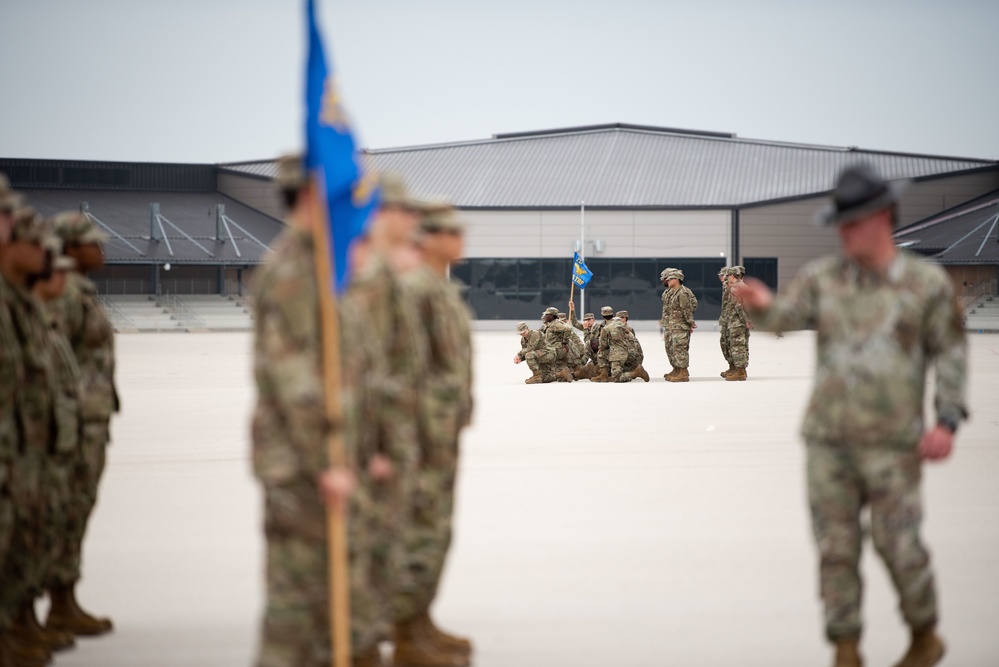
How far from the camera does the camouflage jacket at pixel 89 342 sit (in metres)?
7.15

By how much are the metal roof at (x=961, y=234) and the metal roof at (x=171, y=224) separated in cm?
3022

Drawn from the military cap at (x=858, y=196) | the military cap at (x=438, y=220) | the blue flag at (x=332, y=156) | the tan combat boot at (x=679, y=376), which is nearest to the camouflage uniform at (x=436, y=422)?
the military cap at (x=438, y=220)

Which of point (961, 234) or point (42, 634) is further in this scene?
point (961, 234)

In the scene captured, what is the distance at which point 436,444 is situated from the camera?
6484mm

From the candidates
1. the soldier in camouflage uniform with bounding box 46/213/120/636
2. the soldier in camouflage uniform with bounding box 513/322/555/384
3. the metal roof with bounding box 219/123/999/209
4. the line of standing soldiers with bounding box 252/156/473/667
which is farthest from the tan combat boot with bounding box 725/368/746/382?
the metal roof with bounding box 219/123/999/209

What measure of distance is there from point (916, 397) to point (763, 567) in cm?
283

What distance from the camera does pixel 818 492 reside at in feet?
19.1

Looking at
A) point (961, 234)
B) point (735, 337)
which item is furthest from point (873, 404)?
point (961, 234)

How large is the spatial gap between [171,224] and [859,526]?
2663 inches

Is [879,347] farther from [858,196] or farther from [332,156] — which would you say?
[332,156]

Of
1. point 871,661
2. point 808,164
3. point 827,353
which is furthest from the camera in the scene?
point 808,164

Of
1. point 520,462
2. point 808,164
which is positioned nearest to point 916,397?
point 520,462

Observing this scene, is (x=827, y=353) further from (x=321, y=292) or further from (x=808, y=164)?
(x=808, y=164)

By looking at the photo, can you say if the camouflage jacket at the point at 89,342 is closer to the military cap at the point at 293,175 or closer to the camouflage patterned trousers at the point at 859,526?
the military cap at the point at 293,175
